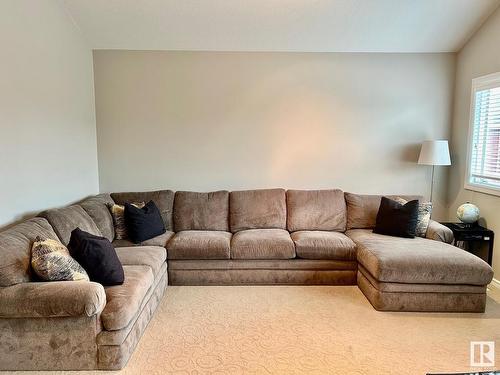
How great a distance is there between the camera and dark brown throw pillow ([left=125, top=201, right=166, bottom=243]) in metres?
3.73

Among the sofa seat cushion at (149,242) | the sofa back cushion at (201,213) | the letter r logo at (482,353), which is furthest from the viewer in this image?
the sofa back cushion at (201,213)

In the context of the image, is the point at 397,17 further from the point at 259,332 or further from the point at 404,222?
the point at 259,332

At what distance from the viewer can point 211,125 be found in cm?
452

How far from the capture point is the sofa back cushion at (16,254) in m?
2.28

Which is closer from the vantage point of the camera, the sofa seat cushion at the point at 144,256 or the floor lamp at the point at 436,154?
the sofa seat cushion at the point at 144,256

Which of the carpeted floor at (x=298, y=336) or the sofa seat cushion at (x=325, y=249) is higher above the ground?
the sofa seat cushion at (x=325, y=249)

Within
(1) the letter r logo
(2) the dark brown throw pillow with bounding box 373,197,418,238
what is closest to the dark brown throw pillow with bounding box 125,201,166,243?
(2) the dark brown throw pillow with bounding box 373,197,418,238

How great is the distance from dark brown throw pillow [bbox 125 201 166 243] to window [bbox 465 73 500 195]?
352 centimetres

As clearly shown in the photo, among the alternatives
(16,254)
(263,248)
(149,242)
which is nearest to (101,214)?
(149,242)

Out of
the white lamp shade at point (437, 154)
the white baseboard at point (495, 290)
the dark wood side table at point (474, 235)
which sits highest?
the white lamp shade at point (437, 154)

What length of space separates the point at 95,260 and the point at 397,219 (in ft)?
9.63

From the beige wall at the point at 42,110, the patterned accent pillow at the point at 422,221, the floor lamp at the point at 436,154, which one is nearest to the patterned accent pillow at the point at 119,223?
the beige wall at the point at 42,110

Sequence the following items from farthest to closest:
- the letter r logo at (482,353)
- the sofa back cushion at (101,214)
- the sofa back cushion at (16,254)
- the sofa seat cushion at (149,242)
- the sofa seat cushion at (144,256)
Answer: the sofa seat cushion at (149,242), the sofa back cushion at (101,214), the sofa seat cushion at (144,256), the letter r logo at (482,353), the sofa back cushion at (16,254)

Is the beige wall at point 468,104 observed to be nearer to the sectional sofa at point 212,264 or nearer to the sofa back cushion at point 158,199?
the sectional sofa at point 212,264
